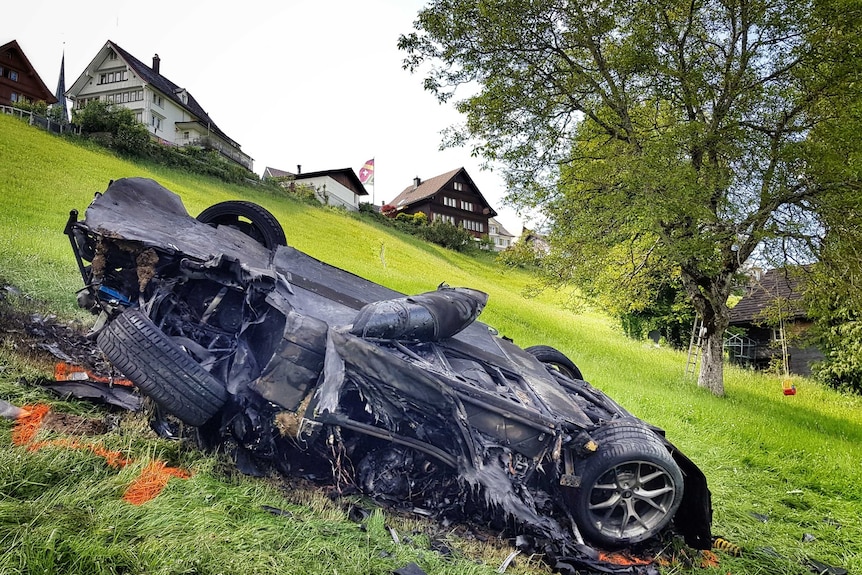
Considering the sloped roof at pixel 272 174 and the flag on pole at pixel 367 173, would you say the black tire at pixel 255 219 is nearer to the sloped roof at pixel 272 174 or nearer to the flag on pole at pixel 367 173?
the sloped roof at pixel 272 174

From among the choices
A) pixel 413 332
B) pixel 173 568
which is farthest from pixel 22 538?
pixel 413 332

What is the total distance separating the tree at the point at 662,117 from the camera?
320 inches

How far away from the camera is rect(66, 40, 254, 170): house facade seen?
11.4 m

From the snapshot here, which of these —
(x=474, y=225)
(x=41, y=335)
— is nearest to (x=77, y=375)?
(x=41, y=335)

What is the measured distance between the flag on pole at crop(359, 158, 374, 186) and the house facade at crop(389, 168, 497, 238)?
491cm

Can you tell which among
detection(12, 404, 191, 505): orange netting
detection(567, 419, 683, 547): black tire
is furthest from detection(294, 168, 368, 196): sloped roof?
detection(567, 419, 683, 547): black tire

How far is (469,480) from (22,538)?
83.2 inches

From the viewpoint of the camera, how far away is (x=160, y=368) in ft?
9.61

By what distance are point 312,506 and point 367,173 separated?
30.9 m

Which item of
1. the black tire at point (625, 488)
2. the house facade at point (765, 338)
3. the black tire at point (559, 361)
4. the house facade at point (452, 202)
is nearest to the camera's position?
the black tire at point (625, 488)

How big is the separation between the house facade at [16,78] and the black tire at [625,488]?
22.1 feet

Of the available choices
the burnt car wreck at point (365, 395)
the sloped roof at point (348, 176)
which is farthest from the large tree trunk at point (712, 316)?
the sloped roof at point (348, 176)

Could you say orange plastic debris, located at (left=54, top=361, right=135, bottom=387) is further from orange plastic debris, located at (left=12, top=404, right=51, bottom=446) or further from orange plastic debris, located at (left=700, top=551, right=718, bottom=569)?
orange plastic debris, located at (left=700, top=551, right=718, bottom=569)

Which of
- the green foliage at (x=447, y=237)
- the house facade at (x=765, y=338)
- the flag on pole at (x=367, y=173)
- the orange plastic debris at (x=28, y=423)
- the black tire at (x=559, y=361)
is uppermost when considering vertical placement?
the flag on pole at (x=367, y=173)
